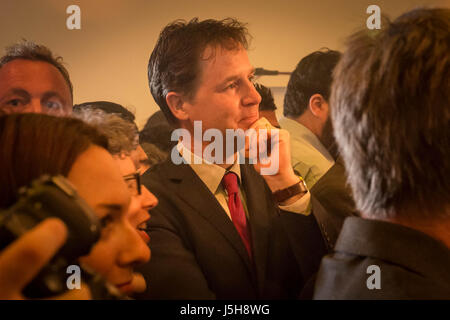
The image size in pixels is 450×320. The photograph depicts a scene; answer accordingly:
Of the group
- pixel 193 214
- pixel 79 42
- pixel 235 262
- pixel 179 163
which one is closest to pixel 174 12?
pixel 79 42

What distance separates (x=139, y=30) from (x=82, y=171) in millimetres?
494

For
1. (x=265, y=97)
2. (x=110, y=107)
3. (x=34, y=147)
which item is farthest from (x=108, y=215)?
(x=265, y=97)

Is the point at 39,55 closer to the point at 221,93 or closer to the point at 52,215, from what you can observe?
the point at 221,93

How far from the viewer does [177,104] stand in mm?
1047

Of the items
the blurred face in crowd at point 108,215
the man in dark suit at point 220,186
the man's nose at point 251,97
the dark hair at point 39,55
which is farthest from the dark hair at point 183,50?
the blurred face in crowd at point 108,215

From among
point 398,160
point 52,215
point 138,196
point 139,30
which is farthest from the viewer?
point 139,30

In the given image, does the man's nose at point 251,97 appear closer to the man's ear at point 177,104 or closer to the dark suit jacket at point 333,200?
the man's ear at point 177,104

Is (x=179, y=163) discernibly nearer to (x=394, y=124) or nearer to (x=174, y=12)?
(x=174, y=12)

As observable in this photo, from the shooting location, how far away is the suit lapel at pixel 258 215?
99cm

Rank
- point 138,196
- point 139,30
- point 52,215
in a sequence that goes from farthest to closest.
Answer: point 139,30 < point 138,196 < point 52,215

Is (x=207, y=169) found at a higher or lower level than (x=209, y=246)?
higher

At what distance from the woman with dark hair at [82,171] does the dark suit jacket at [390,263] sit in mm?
367

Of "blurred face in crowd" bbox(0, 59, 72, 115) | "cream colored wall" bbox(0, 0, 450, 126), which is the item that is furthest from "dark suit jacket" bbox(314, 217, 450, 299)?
"blurred face in crowd" bbox(0, 59, 72, 115)

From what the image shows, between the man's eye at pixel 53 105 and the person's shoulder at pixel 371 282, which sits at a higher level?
the man's eye at pixel 53 105
